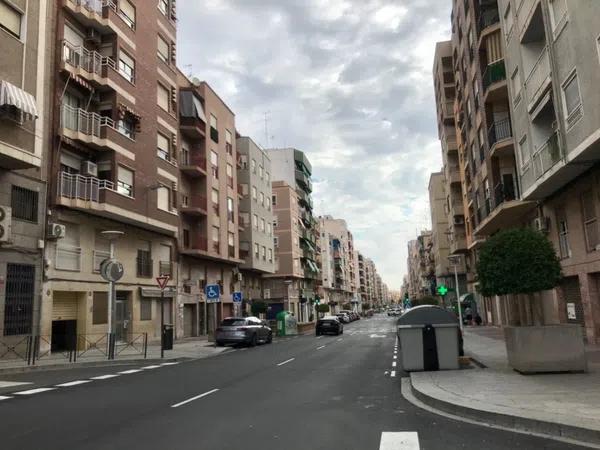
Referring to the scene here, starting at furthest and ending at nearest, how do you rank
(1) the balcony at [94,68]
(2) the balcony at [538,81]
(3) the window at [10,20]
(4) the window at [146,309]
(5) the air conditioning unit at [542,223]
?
(4) the window at [146,309] → (1) the balcony at [94,68] → (5) the air conditioning unit at [542,223] → (3) the window at [10,20] → (2) the balcony at [538,81]

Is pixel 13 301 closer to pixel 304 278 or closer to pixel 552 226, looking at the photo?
pixel 552 226

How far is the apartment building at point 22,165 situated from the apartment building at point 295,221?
4406 cm

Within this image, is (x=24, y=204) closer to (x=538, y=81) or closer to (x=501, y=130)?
(x=538, y=81)

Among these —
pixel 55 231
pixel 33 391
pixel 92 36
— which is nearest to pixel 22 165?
pixel 55 231

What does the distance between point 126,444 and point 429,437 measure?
3797 mm

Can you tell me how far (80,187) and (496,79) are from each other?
20796mm

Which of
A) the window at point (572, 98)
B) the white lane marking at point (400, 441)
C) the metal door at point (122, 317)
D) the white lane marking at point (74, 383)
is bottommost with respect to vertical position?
the white lane marking at point (400, 441)

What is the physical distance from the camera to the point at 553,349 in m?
10.7

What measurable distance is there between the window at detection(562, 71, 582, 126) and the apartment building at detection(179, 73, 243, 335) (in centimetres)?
2537

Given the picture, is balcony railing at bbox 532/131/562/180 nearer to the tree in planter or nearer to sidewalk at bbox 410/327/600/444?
the tree in planter

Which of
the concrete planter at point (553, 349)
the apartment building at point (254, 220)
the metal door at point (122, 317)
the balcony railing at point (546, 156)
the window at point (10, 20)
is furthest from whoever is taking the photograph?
the apartment building at point (254, 220)

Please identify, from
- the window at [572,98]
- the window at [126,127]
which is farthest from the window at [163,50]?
the window at [572,98]

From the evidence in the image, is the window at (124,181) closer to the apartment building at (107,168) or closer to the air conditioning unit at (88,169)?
the apartment building at (107,168)

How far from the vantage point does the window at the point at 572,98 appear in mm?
15055
